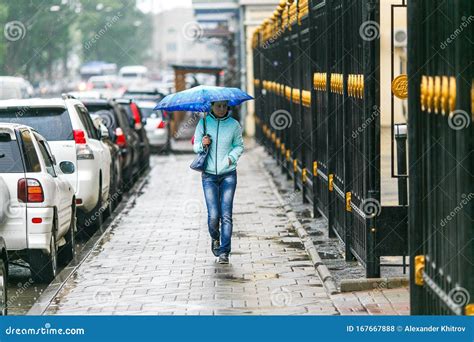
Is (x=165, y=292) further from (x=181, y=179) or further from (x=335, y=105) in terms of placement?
(x=181, y=179)

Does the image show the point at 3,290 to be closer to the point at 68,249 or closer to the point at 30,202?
the point at 30,202

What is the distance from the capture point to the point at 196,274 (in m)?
13.3

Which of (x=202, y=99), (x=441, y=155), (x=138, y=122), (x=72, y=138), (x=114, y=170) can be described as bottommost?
(x=114, y=170)

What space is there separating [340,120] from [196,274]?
7.96ft

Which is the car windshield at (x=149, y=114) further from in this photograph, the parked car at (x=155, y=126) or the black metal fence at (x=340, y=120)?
the black metal fence at (x=340, y=120)

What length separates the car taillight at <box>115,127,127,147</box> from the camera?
2288 centimetres

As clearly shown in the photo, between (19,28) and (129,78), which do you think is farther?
(129,78)

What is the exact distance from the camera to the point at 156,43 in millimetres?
190625

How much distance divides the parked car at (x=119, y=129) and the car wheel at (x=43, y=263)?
367 inches

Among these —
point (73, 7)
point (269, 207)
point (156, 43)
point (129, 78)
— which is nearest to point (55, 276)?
point (269, 207)

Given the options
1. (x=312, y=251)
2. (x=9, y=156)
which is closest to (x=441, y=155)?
(x=9, y=156)

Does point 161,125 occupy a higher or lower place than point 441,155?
lower

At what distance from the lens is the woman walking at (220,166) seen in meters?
14.1
